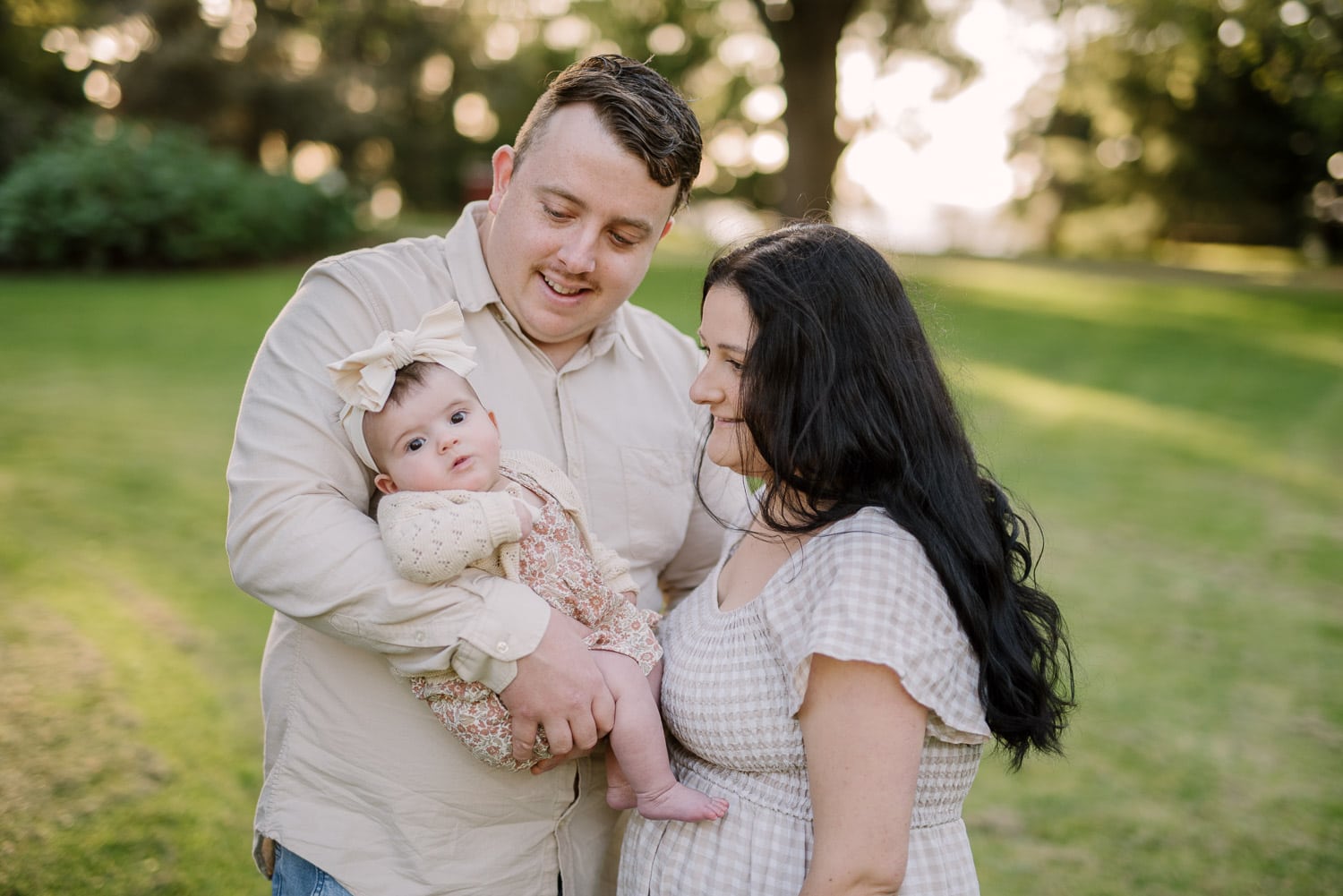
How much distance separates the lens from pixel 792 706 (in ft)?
6.05

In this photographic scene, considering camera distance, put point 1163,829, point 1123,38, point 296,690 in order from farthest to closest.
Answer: point 1123,38 < point 1163,829 < point 296,690

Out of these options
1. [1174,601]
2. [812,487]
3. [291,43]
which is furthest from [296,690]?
[291,43]

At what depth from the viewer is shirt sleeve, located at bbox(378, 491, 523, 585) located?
197 cm

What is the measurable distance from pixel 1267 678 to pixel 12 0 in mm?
23025

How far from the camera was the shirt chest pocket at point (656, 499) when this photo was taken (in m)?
2.57

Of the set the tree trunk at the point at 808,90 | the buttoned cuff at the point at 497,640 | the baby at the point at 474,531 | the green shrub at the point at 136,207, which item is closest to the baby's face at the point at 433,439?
the baby at the point at 474,531

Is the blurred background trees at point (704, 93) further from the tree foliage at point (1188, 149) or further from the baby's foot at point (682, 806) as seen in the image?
the baby's foot at point (682, 806)

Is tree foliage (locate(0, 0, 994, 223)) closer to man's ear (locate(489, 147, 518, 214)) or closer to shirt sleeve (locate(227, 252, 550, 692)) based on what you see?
man's ear (locate(489, 147, 518, 214))

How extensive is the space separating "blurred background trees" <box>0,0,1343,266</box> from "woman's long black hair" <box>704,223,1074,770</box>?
18.2 metres

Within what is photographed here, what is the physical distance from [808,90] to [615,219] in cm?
1310

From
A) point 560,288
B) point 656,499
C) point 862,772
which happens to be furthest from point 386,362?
point 862,772

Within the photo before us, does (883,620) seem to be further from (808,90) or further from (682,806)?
(808,90)

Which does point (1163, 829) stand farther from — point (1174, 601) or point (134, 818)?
point (134, 818)

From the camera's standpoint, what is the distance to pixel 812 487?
1.96 m
